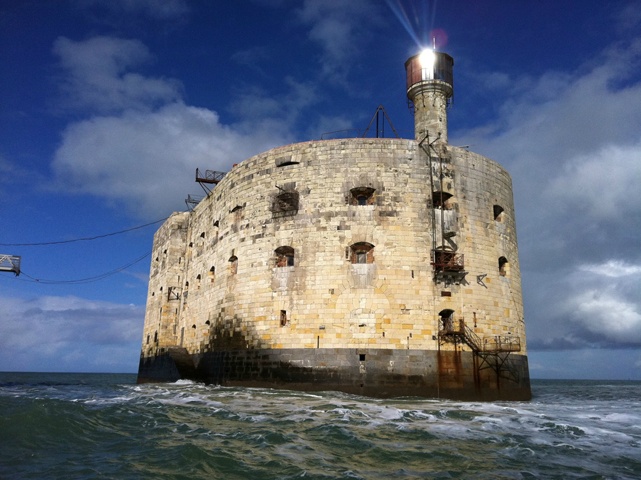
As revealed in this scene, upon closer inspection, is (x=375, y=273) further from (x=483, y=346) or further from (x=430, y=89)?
(x=430, y=89)

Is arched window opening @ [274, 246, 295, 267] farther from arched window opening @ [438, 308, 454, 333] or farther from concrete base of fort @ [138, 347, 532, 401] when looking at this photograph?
arched window opening @ [438, 308, 454, 333]

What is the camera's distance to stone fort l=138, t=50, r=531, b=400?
1775 centimetres

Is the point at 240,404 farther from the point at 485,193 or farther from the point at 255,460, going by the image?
the point at 485,193

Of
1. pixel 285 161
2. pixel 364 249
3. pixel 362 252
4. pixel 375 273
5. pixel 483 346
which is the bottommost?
pixel 483 346

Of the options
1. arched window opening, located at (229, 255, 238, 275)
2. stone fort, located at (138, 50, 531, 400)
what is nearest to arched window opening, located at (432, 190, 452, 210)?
stone fort, located at (138, 50, 531, 400)

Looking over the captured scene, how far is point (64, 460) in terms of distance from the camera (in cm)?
776

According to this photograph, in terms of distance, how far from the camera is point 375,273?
1834 centimetres

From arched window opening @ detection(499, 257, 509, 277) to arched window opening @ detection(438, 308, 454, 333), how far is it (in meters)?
3.25

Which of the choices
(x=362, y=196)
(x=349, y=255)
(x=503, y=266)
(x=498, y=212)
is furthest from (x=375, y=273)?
(x=498, y=212)

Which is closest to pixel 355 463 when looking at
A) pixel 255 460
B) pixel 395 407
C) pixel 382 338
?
pixel 255 460

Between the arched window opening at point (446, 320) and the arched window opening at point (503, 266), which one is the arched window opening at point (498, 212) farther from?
the arched window opening at point (446, 320)

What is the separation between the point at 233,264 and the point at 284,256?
306 centimetres

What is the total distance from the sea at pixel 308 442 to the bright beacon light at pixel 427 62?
1422 cm

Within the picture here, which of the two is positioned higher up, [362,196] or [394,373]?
[362,196]
